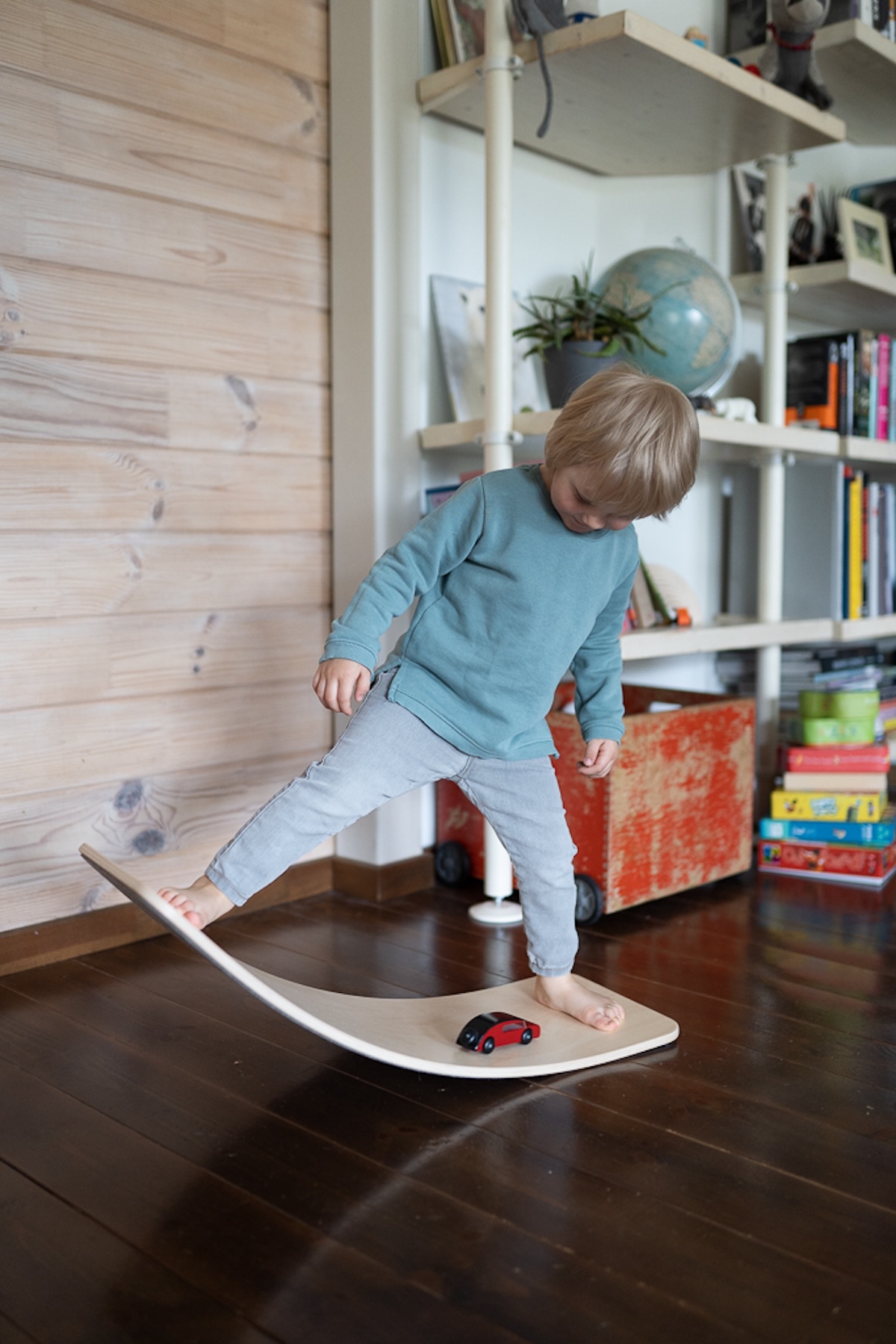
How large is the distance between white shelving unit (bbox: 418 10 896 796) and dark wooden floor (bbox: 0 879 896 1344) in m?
0.74

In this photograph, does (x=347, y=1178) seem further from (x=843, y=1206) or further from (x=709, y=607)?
(x=709, y=607)

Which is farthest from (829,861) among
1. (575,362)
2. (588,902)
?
(575,362)

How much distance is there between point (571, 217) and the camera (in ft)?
7.59

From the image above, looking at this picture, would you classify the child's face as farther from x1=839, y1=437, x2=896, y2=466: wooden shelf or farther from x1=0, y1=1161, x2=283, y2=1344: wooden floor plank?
x1=839, y1=437, x2=896, y2=466: wooden shelf

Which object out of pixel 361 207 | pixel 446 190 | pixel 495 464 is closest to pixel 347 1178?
pixel 495 464

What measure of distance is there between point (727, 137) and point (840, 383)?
1.96ft

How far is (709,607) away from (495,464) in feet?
3.47

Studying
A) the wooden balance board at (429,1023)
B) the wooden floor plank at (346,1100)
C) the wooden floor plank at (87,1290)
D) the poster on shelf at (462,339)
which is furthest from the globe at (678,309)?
the wooden floor plank at (87,1290)

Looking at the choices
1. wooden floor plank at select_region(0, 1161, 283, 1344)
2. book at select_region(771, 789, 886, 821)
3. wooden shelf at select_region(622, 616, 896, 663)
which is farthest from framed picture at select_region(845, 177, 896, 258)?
wooden floor plank at select_region(0, 1161, 283, 1344)

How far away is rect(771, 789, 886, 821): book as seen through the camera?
6.97ft

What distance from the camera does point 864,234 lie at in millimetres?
2617

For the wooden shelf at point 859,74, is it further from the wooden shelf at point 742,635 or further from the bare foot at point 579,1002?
the bare foot at point 579,1002

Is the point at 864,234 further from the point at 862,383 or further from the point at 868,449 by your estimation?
the point at 868,449

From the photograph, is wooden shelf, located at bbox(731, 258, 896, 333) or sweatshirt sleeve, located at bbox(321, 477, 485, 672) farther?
wooden shelf, located at bbox(731, 258, 896, 333)
